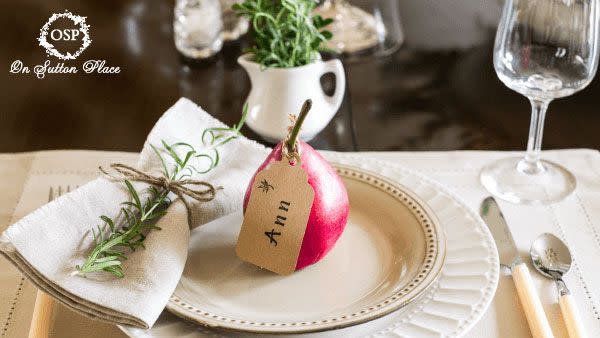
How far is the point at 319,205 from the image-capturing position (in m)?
0.74

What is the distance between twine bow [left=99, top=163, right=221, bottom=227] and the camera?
30.3 inches

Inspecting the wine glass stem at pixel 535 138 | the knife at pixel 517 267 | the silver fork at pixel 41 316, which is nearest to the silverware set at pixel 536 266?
the knife at pixel 517 267

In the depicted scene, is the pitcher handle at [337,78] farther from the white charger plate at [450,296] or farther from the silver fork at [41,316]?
the silver fork at [41,316]

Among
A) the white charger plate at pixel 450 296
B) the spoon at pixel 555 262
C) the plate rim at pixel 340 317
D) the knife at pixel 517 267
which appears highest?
the plate rim at pixel 340 317

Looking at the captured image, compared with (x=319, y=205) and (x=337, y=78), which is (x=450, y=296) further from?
(x=337, y=78)

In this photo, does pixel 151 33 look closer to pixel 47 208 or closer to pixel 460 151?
pixel 460 151

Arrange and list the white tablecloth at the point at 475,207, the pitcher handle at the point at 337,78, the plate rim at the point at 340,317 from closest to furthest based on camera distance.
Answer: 1. the plate rim at the point at 340,317
2. the white tablecloth at the point at 475,207
3. the pitcher handle at the point at 337,78

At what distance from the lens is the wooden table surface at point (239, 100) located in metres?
1.11

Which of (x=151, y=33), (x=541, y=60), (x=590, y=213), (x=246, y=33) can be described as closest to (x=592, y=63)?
(x=541, y=60)

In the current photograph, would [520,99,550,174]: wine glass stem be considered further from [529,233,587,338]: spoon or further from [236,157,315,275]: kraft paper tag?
[236,157,315,275]: kraft paper tag

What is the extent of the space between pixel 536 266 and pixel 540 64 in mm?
300

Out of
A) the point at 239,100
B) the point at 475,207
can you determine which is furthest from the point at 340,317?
the point at 239,100

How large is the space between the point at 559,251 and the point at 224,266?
13.9 inches

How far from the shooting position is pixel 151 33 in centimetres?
144
